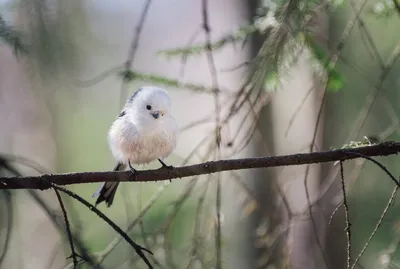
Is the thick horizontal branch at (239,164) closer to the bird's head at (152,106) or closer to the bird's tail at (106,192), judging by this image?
the bird's head at (152,106)

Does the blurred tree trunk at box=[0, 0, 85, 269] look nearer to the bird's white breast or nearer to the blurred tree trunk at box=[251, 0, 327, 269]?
the bird's white breast

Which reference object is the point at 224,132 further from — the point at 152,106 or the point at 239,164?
the point at 239,164

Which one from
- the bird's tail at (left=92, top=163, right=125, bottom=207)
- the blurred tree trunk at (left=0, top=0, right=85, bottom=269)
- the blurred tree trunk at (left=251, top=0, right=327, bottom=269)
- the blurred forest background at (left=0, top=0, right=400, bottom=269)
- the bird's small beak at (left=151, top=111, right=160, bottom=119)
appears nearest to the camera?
the blurred tree trunk at (left=0, top=0, right=85, bottom=269)

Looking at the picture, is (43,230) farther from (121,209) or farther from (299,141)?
(299,141)

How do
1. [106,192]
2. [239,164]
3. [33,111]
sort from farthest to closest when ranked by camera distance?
Result: [33,111], [106,192], [239,164]

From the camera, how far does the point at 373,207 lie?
390 centimetres

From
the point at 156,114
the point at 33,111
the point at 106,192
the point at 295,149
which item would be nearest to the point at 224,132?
the point at 156,114

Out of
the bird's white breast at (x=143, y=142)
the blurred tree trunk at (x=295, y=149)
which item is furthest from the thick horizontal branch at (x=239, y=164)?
the blurred tree trunk at (x=295, y=149)

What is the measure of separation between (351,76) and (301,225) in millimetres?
1277

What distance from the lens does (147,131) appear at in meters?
1.57

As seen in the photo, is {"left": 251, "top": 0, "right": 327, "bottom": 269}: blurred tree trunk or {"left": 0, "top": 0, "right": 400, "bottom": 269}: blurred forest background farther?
{"left": 251, "top": 0, "right": 327, "bottom": 269}: blurred tree trunk

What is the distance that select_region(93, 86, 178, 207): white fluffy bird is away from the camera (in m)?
1.56

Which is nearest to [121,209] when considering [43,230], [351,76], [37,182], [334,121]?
[43,230]

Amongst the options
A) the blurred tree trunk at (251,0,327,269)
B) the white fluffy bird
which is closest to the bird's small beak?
the white fluffy bird
